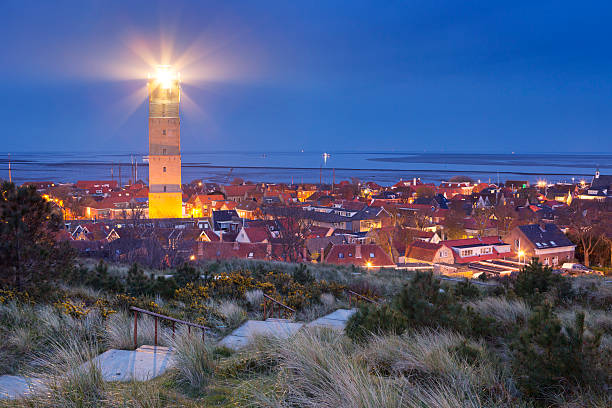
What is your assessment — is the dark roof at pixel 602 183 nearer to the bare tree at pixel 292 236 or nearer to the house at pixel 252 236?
the bare tree at pixel 292 236

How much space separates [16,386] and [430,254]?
112 feet

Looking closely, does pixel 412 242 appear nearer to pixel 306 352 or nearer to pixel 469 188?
pixel 306 352

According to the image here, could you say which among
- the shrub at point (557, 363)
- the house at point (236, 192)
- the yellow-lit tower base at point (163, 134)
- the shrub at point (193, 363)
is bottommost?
the house at point (236, 192)

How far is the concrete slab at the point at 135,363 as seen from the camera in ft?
15.8

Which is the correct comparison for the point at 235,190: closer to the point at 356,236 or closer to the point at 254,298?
the point at 356,236

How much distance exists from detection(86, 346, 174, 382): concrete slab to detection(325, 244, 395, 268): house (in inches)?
1034

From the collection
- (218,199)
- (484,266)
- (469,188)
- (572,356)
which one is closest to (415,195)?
(469,188)

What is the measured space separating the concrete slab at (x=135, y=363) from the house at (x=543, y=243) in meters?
37.7

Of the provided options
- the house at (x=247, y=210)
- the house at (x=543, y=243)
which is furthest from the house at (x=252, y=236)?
the house at (x=247, y=210)

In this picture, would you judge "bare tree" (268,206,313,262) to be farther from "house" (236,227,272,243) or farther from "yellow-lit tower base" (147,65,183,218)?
"yellow-lit tower base" (147,65,183,218)

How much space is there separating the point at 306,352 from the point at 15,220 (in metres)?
6.44

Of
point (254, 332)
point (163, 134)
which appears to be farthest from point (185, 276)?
point (163, 134)

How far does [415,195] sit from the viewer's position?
274 ft

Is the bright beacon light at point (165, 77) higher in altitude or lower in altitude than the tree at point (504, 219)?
higher
